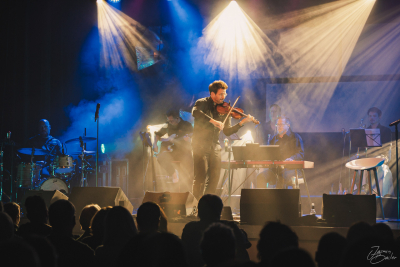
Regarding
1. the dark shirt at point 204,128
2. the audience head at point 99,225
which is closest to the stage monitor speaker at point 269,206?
the dark shirt at point 204,128

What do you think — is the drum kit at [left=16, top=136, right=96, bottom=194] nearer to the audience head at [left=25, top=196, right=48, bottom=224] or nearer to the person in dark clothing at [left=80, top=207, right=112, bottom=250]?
the audience head at [left=25, top=196, right=48, bottom=224]

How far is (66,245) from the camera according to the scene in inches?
97.9

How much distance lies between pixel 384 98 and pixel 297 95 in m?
2.46

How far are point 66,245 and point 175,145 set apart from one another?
21.8 ft

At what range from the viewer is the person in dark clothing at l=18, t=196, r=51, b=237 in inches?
129

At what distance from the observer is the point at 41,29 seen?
10.4 meters

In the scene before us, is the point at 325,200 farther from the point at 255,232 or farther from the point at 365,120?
the point at 365,120

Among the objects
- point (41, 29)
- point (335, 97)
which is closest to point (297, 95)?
point (335, 97)

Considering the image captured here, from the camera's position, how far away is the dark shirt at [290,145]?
8422 mm

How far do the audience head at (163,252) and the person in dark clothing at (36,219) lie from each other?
1.98m

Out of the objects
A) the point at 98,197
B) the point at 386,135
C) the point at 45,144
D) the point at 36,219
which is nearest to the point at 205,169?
the point at 98,197

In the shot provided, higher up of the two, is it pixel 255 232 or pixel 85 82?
pixel 85 82

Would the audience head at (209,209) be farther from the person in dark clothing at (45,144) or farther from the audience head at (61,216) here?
the person in dark clothing at (45,144)

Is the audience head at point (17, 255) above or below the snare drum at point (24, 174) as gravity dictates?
below
